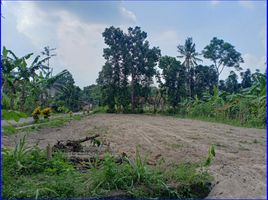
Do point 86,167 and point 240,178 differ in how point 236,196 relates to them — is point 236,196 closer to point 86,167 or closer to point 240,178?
point 240,178

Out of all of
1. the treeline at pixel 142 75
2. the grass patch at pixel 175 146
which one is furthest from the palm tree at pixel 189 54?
the grass patch at pixel 175 146

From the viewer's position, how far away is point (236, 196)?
274cm

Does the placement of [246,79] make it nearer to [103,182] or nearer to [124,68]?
[124,68]

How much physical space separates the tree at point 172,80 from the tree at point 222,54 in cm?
566

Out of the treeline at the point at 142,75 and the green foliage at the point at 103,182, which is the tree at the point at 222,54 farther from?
the green foliage at the point at 103,182

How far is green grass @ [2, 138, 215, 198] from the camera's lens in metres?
2.70

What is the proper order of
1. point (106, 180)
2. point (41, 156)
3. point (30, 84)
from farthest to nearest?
1. point (30, 84)
2. point (41, 156)
3. point (106, 180)

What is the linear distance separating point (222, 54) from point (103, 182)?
1158 inches

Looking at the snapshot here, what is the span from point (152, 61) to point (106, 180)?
2174 cm

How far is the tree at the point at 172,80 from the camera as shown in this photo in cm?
2475

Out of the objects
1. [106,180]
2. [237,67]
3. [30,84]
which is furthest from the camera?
[237,67]

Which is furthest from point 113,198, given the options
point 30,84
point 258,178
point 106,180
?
point 30,84

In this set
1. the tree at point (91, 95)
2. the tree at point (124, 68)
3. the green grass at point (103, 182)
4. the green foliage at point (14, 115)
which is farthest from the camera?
the tree at point (91, 95)

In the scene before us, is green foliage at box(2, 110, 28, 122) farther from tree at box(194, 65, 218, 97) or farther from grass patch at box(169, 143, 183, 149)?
tree at box(194, 65, 218, 97)
